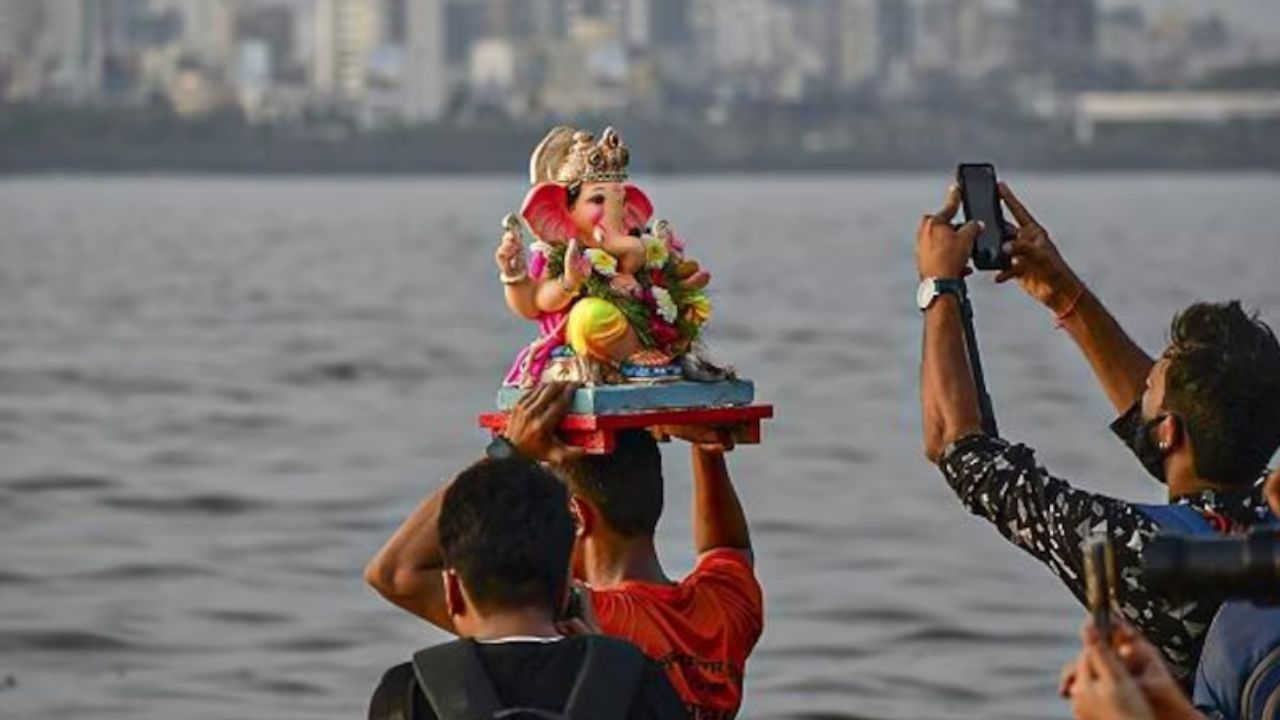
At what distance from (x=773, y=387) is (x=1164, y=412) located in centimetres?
3133

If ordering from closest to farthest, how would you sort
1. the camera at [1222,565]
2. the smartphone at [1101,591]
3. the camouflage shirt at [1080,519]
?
the smartphone at [1101,591] → the camera at [1222,565] → the camouflage shirt at [1080,519]

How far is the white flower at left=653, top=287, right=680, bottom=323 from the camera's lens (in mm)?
6609

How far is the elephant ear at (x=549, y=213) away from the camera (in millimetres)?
6570

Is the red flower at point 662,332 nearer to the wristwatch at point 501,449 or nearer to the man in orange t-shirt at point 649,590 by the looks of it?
the man in orange t-shirt at point 649,590

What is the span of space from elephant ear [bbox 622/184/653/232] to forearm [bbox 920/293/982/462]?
2.38 ft

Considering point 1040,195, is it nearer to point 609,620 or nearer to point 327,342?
point 327,342

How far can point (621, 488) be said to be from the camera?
6062mm

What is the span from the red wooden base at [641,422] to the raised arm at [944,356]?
37 centimetres

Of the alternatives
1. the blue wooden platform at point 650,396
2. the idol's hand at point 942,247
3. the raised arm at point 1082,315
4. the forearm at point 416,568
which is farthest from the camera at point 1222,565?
the raised arm at point 1082,315

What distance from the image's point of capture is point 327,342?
4762 cm

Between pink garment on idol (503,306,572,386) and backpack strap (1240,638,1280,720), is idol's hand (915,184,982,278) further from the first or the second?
backpack strap (1240,638,1280,720)

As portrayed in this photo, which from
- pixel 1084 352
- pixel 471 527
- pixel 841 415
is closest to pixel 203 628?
pixel 1084 352

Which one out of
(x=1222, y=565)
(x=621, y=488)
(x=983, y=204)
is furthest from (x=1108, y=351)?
(x=1222, y=565)

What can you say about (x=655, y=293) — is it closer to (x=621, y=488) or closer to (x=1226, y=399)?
(x=621, y=488)
